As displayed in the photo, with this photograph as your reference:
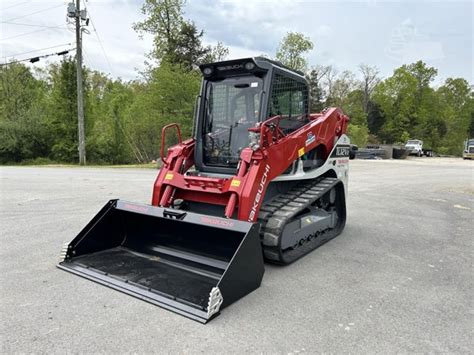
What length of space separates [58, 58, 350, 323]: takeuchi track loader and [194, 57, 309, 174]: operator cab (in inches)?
0.5

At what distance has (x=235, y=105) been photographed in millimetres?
4871

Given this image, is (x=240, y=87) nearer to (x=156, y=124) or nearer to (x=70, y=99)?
(x=156, y=124)

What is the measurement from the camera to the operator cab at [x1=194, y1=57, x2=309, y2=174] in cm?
460

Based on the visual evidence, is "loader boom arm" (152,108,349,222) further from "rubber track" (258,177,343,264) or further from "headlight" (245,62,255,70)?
"headlight" (245,62,255,70)

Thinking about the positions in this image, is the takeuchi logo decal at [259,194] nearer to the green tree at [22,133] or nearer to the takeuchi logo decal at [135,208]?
the takeuchi logo decal at [135,208]

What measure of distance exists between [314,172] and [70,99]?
26.7 meters

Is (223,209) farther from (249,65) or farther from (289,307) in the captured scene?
(249,65)

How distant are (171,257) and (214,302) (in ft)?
4.27

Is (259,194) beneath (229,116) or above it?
beneath

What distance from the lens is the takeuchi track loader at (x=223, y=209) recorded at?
344 cm

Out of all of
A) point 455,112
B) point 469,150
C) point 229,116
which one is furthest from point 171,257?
point 455,112

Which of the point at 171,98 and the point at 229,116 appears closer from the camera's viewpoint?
the point at 229,116

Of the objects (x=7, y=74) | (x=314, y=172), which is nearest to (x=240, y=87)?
(x=314, y=172)

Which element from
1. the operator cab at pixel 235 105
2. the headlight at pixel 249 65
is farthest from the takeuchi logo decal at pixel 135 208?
the headlight at pixel 249 65
